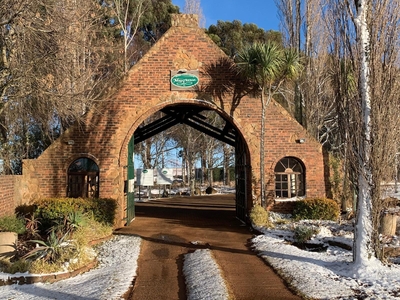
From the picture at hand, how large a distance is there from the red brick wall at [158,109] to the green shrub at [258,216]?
1051 millimetres

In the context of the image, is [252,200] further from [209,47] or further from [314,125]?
[314,125]

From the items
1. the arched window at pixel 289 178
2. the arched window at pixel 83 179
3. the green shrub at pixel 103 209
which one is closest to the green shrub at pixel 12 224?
the green shrub at pixel 103 209

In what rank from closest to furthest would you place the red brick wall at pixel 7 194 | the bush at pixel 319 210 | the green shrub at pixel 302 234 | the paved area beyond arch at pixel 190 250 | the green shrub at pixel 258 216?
1. the paved area beyond arch at pixel 190 250
2. the green shrub at pixel 302 234
3. the red brick wall at pixel 7 194
4. the green shrub at pixel 258 216
5. the bush at pixel 319 210

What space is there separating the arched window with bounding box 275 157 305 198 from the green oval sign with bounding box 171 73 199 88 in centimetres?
396

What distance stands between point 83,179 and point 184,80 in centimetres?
464

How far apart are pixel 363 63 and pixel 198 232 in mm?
6875

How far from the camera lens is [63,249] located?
8.02 metres

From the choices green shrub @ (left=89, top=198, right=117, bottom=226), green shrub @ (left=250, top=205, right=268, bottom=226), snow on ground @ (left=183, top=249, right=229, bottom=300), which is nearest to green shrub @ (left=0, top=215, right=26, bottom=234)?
green shrub @ (left=89, top=198, right=117, bottom=226)

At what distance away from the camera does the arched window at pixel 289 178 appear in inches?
540

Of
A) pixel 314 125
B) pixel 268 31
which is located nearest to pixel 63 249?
pixel 314 125

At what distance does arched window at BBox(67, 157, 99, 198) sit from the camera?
13.2 metres

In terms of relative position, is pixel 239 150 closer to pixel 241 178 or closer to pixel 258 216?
pixel 241 178

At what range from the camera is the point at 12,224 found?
33.6ft

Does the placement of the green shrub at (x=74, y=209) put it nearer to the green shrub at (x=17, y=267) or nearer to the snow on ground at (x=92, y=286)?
the snow on ground at (x=92, y=286)
